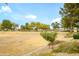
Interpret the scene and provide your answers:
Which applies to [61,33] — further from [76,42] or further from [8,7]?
[8,7]

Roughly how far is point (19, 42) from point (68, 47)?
0.49 metres

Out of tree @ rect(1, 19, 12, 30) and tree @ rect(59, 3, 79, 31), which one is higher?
tree @ rect(59, 3, 79, 31)

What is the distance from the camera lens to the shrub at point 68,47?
10.6ft

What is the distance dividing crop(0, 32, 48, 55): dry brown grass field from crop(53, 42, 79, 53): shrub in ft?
0.54

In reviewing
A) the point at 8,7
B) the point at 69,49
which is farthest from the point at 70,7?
the point at 8,7

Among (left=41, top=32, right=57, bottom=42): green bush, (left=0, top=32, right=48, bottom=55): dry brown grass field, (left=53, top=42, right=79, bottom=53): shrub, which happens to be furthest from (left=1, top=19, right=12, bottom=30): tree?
(left=53, top=42, right=79, bottom=53): shrub

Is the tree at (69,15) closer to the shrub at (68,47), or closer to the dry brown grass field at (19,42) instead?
the shrub at (68,47)

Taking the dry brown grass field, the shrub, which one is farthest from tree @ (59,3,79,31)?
the dry brown grass field

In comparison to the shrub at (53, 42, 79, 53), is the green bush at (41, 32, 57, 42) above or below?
above

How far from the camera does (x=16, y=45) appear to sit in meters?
3.24

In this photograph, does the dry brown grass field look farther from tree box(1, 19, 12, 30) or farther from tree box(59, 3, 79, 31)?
tree box(59, 3, 79, 31)

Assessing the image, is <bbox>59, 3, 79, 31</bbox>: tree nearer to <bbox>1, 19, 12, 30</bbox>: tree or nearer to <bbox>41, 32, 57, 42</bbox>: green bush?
<bbox>41, 32, 57, 42</bbox>: green bush

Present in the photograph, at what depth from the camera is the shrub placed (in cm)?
322

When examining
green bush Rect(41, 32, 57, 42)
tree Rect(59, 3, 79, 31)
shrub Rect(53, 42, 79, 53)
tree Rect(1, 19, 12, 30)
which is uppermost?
tree Rect(59, 3, 79, 31)
